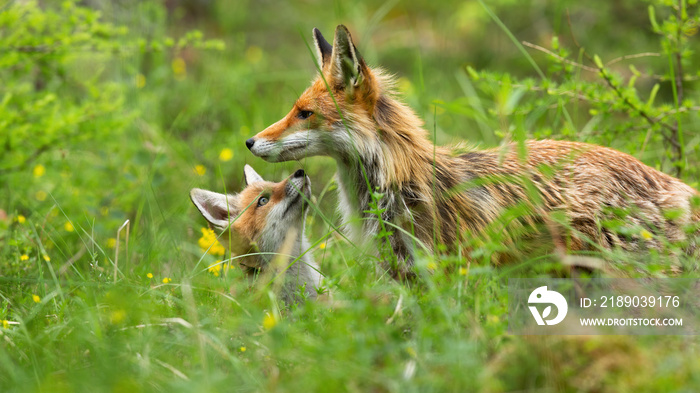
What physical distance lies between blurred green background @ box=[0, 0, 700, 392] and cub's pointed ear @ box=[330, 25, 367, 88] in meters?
0.57

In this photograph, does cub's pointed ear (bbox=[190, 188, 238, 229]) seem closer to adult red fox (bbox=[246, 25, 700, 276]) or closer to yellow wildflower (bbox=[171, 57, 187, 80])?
adult red fox (bbox=[246, 25, 700, 276])

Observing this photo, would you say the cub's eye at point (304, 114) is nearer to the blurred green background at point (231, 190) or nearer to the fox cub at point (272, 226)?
the fox cub at point (272, 226)

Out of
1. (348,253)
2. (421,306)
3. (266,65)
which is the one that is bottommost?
(348,253)

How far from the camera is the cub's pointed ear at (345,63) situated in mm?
3969

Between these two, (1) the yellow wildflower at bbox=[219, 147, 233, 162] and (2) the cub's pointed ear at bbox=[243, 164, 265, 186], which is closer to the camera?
(2) the cub's pointed ear at bbox=[243, 164, 265, 186]

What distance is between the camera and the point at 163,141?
7.02 m

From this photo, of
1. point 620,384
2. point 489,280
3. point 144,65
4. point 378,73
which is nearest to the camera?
point 620,384

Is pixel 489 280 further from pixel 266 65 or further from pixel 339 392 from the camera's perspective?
pixel 266 65

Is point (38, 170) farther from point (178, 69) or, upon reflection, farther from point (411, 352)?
point (411, 352)

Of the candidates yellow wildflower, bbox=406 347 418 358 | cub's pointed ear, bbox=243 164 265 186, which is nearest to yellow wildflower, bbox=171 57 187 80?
cub's pointed ear, bbox=243 164 265 186

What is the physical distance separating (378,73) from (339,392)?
113 inches

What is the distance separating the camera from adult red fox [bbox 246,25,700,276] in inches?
159

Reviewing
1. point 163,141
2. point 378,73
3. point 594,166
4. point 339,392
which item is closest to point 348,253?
point 378,73

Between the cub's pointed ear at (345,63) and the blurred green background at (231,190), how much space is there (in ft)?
1.86
